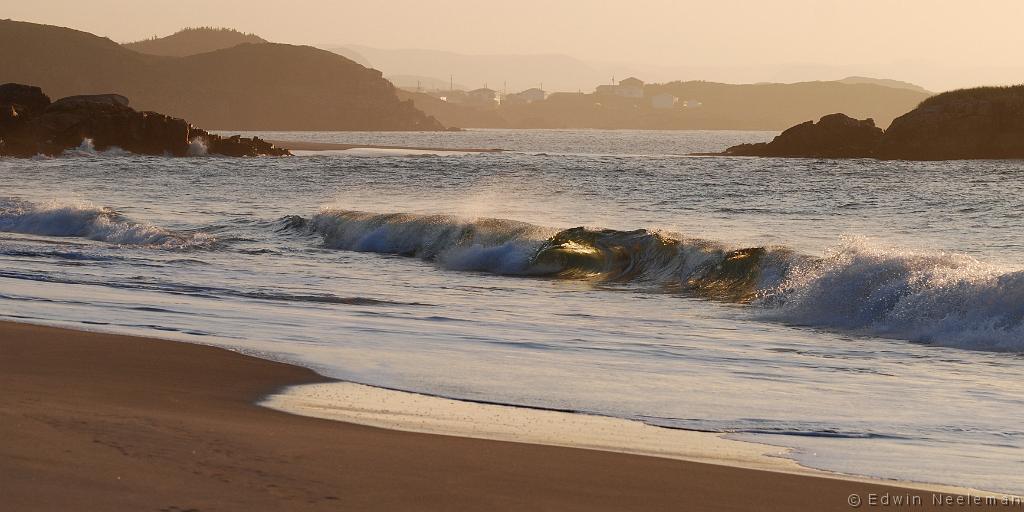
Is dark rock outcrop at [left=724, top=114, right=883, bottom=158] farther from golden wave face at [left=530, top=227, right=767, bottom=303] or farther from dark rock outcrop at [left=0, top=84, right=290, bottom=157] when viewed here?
golden wave face at [left=530, top=227, right=767, bottom=303]

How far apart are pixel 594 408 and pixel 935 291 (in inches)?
280

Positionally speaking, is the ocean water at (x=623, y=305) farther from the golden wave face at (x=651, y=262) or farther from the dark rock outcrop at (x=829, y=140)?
the dark rock outcrop at (x=829, y=140)

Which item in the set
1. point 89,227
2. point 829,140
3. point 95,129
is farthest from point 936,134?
point 89,227

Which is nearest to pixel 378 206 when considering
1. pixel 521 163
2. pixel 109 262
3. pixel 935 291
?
pixel 109 262

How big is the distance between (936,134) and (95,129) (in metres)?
55.3

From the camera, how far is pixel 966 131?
7888cm

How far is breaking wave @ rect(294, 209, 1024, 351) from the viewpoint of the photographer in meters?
13.4

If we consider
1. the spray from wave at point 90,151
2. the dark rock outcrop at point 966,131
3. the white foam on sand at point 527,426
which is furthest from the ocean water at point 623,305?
the dark rock outcrop at point 966,131

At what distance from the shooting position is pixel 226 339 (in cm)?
1103

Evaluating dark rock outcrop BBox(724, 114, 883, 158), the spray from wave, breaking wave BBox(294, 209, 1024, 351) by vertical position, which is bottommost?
the spray from wave

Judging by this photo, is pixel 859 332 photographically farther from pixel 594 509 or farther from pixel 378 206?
pixel 378 206

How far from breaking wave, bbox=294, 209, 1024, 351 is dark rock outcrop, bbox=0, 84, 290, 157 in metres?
52.5

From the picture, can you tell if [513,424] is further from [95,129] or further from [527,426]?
[95,129]

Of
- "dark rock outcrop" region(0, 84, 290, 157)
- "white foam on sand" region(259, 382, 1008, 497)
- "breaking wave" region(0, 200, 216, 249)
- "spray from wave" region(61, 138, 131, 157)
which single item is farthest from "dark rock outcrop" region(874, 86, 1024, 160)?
"white foam on sand" region(259, 382, 1008, 497)
